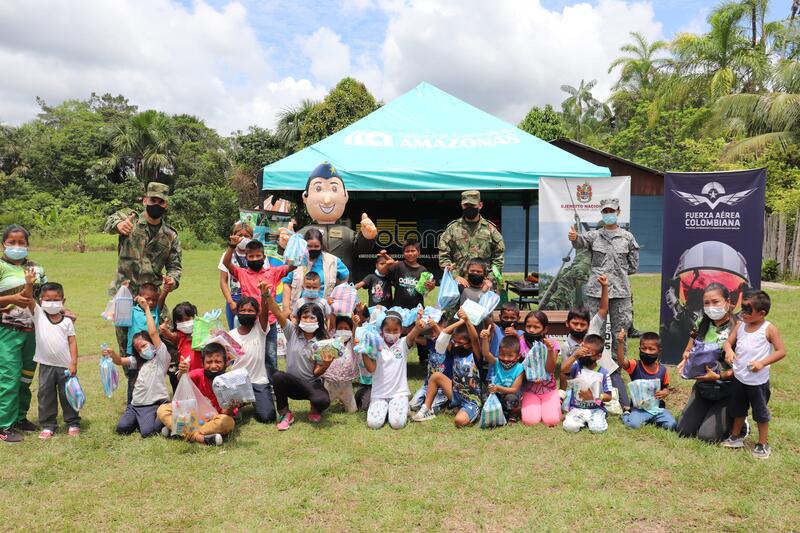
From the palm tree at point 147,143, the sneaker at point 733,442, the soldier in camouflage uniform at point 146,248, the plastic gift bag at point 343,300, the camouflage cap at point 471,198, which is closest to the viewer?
the sneaker at point 733,442

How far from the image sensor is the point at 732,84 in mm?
20281

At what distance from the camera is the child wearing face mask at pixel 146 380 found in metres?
4.41

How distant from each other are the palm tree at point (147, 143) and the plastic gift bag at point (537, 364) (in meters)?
30.7

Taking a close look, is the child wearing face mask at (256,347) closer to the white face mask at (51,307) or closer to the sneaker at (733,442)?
the white face mask at (51,307)

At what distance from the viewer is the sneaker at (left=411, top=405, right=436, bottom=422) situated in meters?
4.71

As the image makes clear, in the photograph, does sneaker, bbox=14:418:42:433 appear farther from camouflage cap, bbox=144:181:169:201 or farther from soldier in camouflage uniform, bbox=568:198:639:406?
soldier in camouflage uniform, bbox=568:198:639:406

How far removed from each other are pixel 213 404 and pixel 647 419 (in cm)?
337

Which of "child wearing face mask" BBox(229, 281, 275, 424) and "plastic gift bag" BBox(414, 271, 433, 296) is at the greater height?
"plastic gift bag" BBox(414, 271, 433, 296)

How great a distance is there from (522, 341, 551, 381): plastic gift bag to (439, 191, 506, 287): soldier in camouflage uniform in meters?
1.21

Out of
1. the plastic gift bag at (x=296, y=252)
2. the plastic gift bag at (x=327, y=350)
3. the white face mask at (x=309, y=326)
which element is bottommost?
the plastic gift bag at (x=327, y=350)

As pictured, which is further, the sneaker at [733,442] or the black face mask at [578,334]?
the black face mask at [578,334]

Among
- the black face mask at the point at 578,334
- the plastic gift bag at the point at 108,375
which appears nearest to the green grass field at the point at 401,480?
the plastic gift bag at the point at 108,375

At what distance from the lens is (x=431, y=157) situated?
7.71 m

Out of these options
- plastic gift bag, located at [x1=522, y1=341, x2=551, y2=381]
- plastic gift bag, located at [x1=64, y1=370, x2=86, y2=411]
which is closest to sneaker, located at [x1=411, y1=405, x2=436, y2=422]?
plastic gift bag, located at [x1=522, y1=341, x2=551, y2=381]
